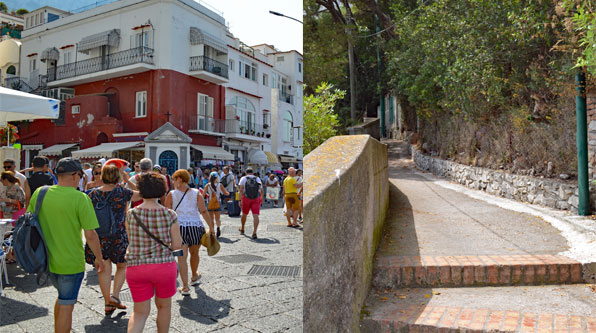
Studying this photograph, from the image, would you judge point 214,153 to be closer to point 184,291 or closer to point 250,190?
point 250,190

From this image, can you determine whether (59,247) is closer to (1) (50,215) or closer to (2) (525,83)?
(1) (50,215)

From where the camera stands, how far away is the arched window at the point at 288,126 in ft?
6.56

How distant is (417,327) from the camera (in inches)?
117

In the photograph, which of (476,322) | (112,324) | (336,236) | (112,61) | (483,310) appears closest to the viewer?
(112,324)

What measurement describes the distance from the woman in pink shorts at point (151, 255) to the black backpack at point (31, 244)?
0.34 metres

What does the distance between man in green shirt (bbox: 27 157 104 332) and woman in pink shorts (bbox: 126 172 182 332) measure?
22 cm

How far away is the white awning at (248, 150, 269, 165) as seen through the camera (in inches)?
73.9

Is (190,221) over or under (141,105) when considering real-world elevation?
under

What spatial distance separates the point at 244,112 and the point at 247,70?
18 cm

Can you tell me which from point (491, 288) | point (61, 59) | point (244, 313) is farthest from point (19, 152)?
point (491, 288)

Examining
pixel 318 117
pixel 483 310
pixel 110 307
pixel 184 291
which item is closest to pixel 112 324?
pixel 110 307

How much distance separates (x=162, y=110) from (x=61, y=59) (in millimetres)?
398

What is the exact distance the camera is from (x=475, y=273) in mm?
3820

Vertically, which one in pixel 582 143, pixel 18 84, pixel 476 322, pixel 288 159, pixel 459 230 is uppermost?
pixel 582 143
